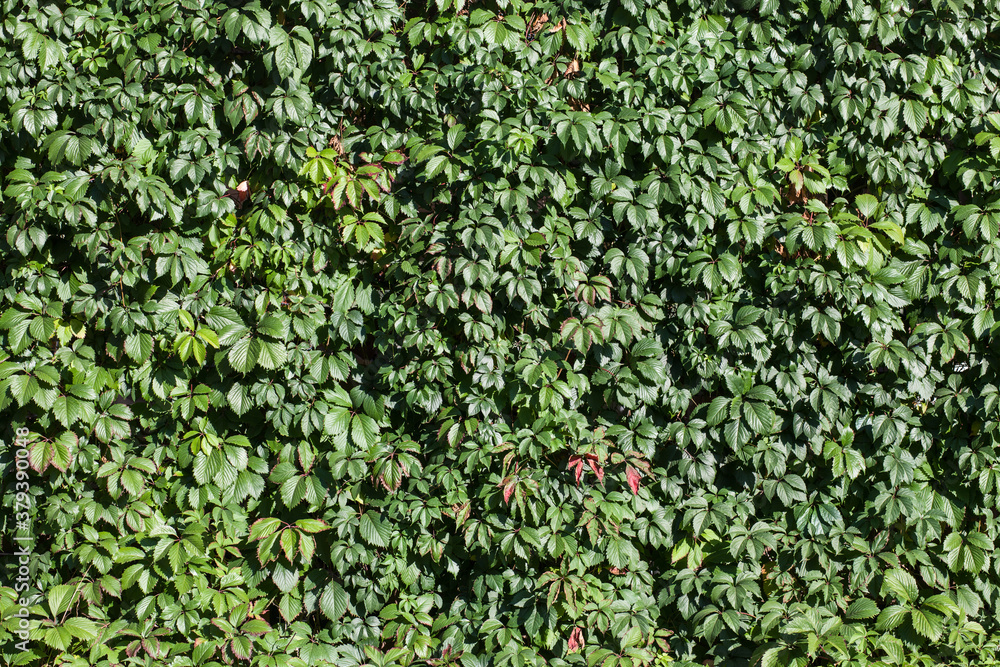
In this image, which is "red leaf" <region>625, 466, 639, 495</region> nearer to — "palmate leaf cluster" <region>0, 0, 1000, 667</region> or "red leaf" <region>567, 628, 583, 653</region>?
"palmate leaf cluster" <region>0, 0, 1000, 667</region>

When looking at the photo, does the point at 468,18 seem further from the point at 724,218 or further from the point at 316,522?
the point at 316,522

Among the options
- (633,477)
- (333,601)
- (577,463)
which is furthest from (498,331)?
(333,601)

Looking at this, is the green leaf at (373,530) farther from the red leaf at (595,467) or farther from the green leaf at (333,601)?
the red leaf at (595,467)

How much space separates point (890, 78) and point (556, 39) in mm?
1338

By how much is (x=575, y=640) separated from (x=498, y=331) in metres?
1.18

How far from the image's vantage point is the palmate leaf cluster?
8.02 feet

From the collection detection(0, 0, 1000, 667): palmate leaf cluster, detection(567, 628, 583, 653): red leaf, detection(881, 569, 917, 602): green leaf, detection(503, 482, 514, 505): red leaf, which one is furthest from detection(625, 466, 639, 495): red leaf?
detection(881, 569, 917, 602): green leaf

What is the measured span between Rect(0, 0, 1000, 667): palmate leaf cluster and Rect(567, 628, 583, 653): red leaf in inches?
0.5

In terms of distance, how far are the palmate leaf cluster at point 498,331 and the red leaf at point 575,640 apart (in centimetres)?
1

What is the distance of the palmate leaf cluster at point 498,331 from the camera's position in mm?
2443

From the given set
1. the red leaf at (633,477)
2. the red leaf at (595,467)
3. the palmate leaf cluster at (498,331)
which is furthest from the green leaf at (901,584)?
the red leaf at (595,467)

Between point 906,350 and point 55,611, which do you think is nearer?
point 55,611

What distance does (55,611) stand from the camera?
2.41 m

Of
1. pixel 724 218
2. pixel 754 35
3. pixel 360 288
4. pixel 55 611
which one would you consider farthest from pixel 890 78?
pixel 55 611
